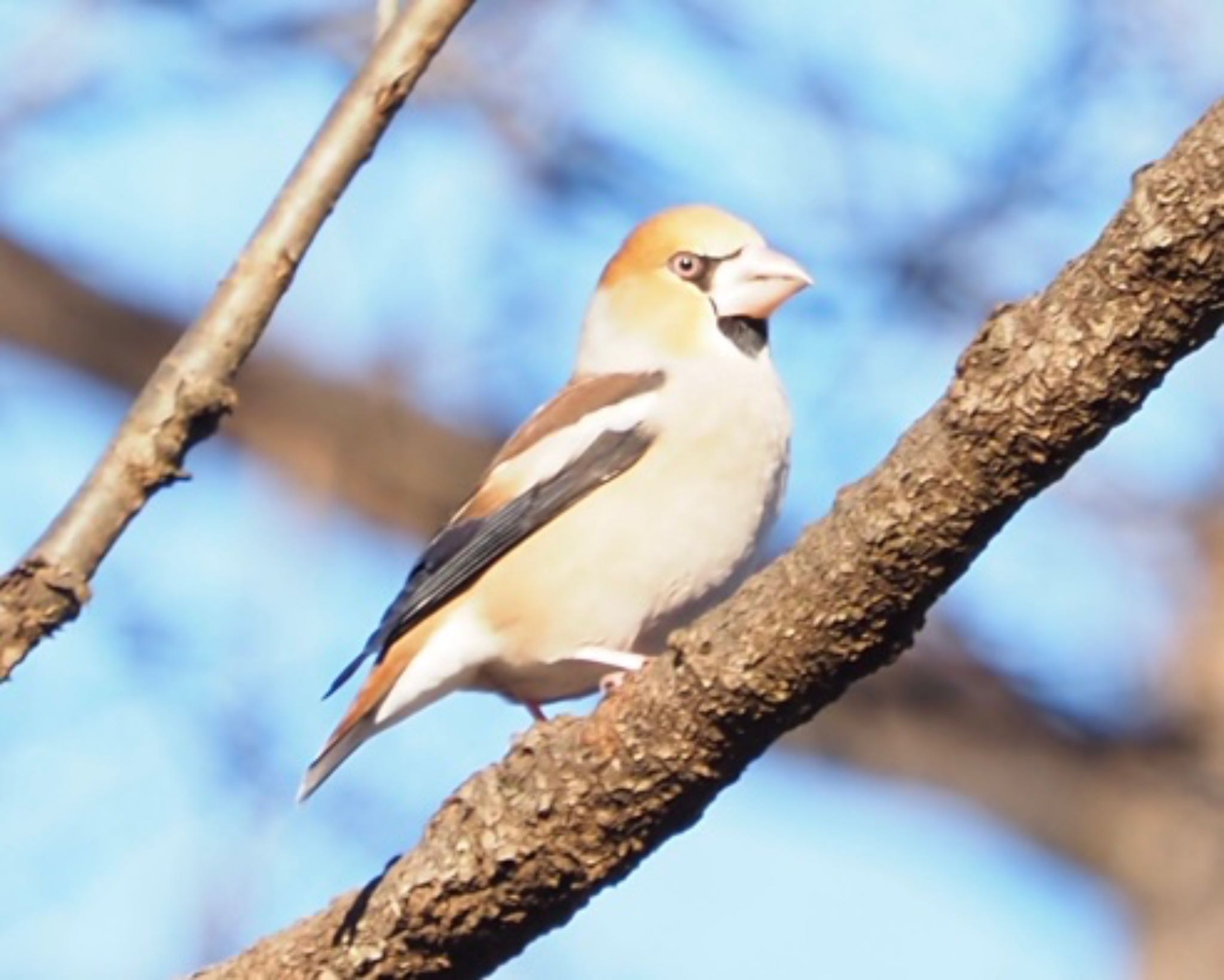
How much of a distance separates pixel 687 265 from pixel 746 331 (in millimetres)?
240

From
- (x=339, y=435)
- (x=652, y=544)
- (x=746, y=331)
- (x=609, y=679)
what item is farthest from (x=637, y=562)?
(x=339, y=435)

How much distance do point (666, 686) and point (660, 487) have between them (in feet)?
4.85

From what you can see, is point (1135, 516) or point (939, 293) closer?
point (939, 293)

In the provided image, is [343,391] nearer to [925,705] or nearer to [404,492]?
[404,492]

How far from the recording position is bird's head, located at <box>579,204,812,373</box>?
16.2 feet

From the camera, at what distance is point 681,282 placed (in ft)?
16.7

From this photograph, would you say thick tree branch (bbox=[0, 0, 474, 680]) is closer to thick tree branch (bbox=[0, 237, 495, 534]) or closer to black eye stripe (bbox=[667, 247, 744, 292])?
black eye stripe (bbox=[667, 247, 744, 292])

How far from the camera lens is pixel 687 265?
5.12 meters

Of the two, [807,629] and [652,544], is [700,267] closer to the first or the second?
[652,544]

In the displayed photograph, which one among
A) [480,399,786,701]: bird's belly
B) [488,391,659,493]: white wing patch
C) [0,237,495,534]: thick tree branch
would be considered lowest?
[480,399,786,701]: bird's belly

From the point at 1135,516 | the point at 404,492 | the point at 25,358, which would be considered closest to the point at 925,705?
the point at 1135,516

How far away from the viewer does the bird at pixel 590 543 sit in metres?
4.34

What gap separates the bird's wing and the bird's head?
7.0 inches

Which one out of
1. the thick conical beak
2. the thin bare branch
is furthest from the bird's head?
the thin bare branch
